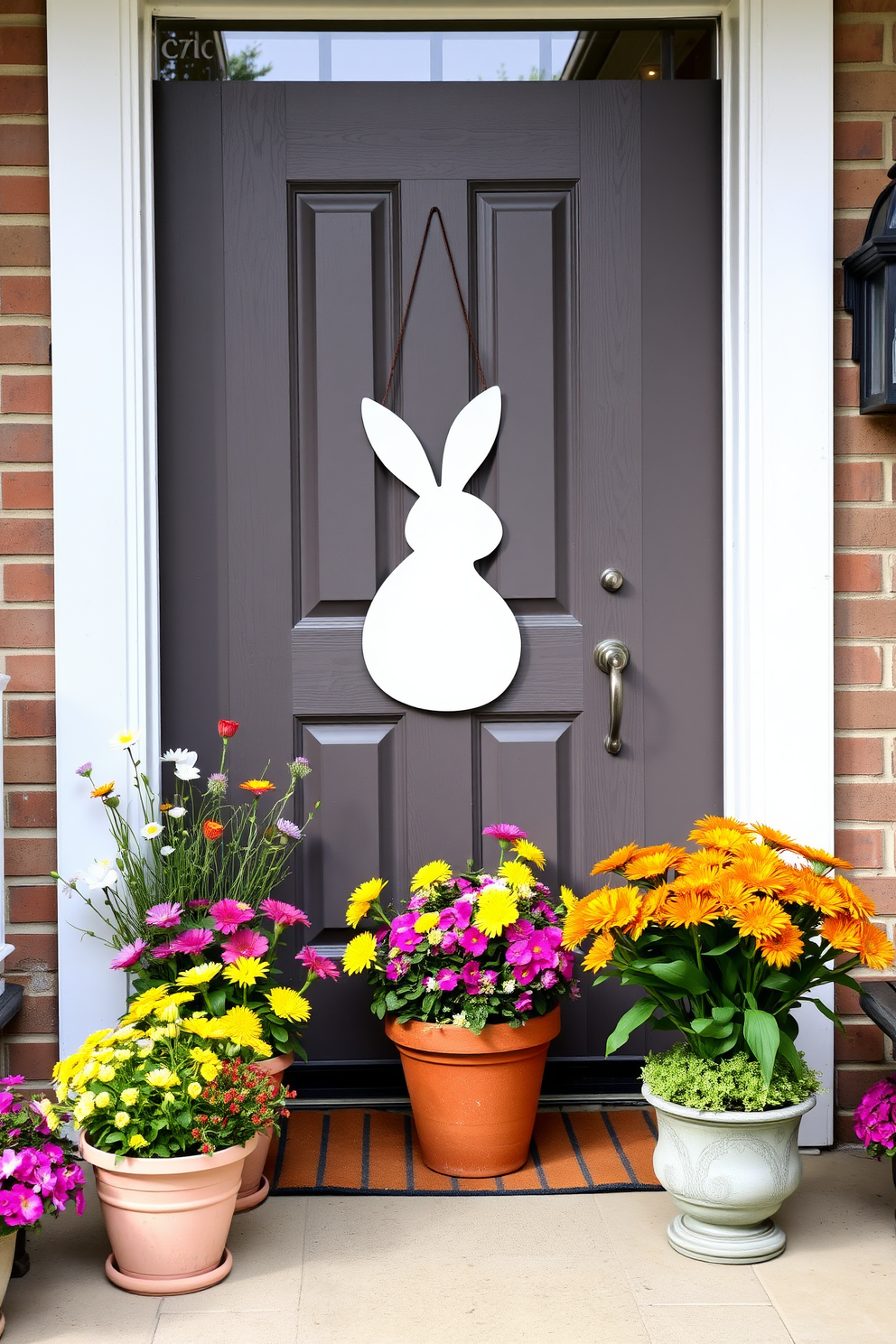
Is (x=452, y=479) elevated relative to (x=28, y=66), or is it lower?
lower

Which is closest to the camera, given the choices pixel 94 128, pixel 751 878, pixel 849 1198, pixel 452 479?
pixel 751 878

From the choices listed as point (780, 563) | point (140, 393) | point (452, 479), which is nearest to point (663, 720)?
point (780, 563)

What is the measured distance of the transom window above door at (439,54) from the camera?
7.35ft

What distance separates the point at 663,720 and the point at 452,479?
2.06 feet

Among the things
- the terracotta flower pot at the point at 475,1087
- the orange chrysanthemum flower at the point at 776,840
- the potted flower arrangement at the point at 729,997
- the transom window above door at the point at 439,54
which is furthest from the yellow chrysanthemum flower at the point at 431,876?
the transom window above door at the point at 439,54

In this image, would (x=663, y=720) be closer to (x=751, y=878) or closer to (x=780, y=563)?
(x=780, y=563)

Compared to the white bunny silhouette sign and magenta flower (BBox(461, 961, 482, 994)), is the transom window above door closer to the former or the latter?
the white bunny silhouette sign

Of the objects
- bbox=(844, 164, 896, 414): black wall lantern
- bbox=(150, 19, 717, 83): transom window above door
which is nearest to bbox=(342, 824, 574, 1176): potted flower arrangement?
bbox=(844, 164, 896, 414): black wall lantern

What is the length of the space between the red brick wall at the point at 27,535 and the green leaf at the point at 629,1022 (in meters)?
1.06

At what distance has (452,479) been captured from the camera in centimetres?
224

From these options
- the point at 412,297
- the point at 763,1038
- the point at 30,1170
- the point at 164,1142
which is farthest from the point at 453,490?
the point at 30,1170

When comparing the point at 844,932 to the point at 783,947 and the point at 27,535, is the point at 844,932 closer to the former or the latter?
the point at 783,947

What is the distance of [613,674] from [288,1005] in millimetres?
861

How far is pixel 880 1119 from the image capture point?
186 cm
